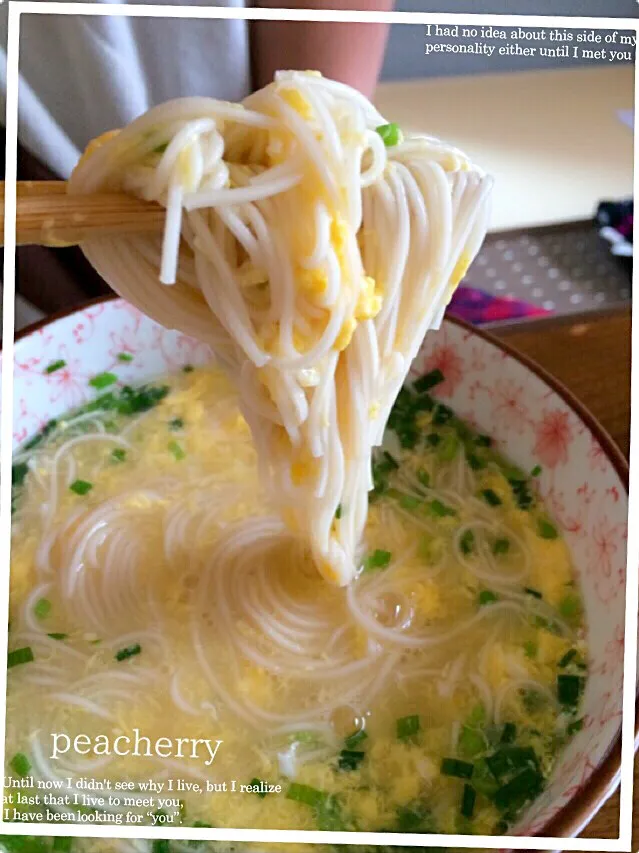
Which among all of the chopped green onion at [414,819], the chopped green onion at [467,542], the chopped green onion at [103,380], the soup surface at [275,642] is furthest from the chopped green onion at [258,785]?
the chopped green onion at [103,380]

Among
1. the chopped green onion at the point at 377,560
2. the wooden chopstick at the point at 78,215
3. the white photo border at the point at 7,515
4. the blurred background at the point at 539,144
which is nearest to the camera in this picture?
the wooden chopstick at the point at 78,215

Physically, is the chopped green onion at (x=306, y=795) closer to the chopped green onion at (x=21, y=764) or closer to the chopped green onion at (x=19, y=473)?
the chopped green onion at (x=21, y=764)

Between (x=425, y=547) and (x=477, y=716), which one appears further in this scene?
(x=425, y=547)

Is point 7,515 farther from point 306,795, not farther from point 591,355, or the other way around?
point 591,355

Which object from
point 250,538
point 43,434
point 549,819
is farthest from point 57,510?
point 549,819

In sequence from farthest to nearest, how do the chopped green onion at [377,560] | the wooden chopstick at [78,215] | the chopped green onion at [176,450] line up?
the chopped green onion at [176,450] → the chopped green onion at [377,560] → the wooden chopstick at [78,215]

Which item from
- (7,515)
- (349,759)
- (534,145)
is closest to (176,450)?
(7,515)

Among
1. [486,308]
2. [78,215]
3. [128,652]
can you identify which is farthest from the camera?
[486,308]

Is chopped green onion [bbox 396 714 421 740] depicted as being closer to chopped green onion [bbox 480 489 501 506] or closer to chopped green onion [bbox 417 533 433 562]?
chopped green onion [bbox 417 533 433 562]
